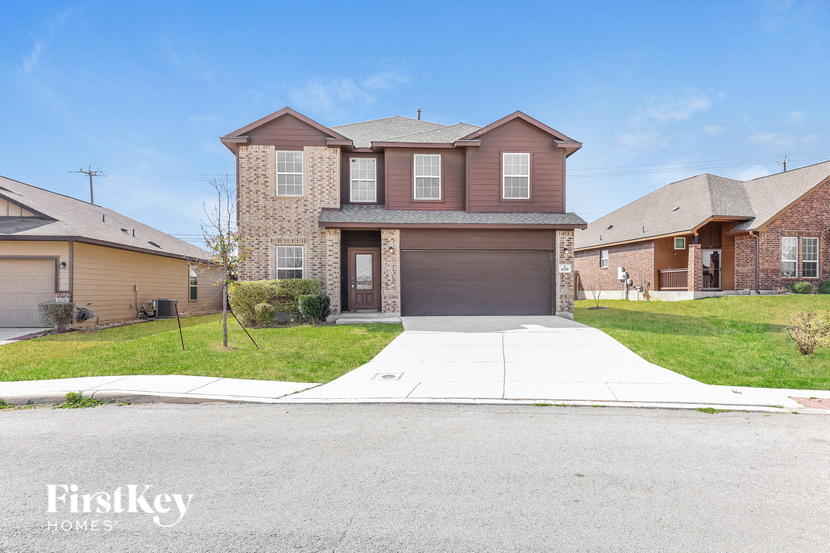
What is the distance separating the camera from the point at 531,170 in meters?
16.5

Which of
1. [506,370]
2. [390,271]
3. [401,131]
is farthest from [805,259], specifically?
[506,370]

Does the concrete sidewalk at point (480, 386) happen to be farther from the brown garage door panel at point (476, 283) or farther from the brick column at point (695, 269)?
the brick column at point (695, 269)

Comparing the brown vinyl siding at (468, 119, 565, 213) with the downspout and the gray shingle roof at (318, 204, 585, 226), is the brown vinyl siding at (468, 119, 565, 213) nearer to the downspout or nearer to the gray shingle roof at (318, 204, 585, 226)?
the gray shingle roof at (318, 204, 585, 226)

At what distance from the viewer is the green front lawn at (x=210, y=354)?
8039mm

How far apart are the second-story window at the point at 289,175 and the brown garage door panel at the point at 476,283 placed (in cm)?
459

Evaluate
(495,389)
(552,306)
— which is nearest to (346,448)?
(495,389)

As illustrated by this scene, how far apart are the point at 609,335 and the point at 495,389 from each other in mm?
6120

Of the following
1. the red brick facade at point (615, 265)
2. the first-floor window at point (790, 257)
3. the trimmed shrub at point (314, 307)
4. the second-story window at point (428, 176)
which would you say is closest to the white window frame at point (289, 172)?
the trimmed shrub at point (314, 307)

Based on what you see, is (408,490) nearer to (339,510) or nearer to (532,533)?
(339,510)

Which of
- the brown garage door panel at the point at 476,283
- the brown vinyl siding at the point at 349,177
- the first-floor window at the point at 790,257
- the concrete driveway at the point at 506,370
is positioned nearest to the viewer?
the concrete driveway at the point at 506,370

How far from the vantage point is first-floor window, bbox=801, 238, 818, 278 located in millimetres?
20625

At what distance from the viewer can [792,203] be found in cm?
2017

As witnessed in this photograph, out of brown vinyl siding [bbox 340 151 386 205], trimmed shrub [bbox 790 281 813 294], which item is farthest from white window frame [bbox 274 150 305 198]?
trimmed shrub [bbox 790 281 813 294]

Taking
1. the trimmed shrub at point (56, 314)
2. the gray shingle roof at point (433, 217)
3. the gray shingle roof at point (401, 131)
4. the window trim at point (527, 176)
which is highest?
the gray shingle roof at point (401, 131)
